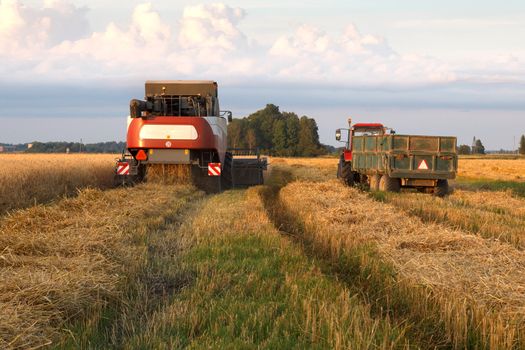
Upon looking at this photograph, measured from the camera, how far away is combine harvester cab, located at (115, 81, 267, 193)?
1684 centimetres

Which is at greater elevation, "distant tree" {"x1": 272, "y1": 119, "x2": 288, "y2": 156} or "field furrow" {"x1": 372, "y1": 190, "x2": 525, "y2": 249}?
"distant tree" {"x1": 272, "y1": 119, "x2": 288, "y2": 156}

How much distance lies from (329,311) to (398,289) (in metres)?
1.40

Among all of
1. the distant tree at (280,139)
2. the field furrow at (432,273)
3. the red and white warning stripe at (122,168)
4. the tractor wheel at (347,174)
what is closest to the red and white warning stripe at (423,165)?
the tractor wheel at (347,174)

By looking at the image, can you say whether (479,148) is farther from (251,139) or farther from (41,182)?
(41,182)

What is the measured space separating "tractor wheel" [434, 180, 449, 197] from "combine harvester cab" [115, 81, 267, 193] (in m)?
6.67

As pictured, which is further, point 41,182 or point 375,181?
point 375,181

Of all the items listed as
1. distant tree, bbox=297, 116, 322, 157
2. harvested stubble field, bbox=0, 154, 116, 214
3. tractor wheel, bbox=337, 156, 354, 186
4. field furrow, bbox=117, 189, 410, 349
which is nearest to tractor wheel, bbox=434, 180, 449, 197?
tractor wheel, bbox=337, 156, 354, 186

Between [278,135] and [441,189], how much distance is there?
79.1m

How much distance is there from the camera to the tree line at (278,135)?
93250mm

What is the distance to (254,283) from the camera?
570 cm

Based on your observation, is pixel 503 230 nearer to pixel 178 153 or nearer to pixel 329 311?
pixel 329 311

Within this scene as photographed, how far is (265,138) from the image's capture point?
100 meters

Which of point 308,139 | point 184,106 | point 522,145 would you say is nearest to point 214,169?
point 184,106

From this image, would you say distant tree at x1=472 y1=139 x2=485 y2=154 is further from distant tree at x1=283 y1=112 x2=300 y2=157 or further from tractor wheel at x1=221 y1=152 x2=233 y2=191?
tractor wheel at x1=221 y1=152 x2=233 y2=191
